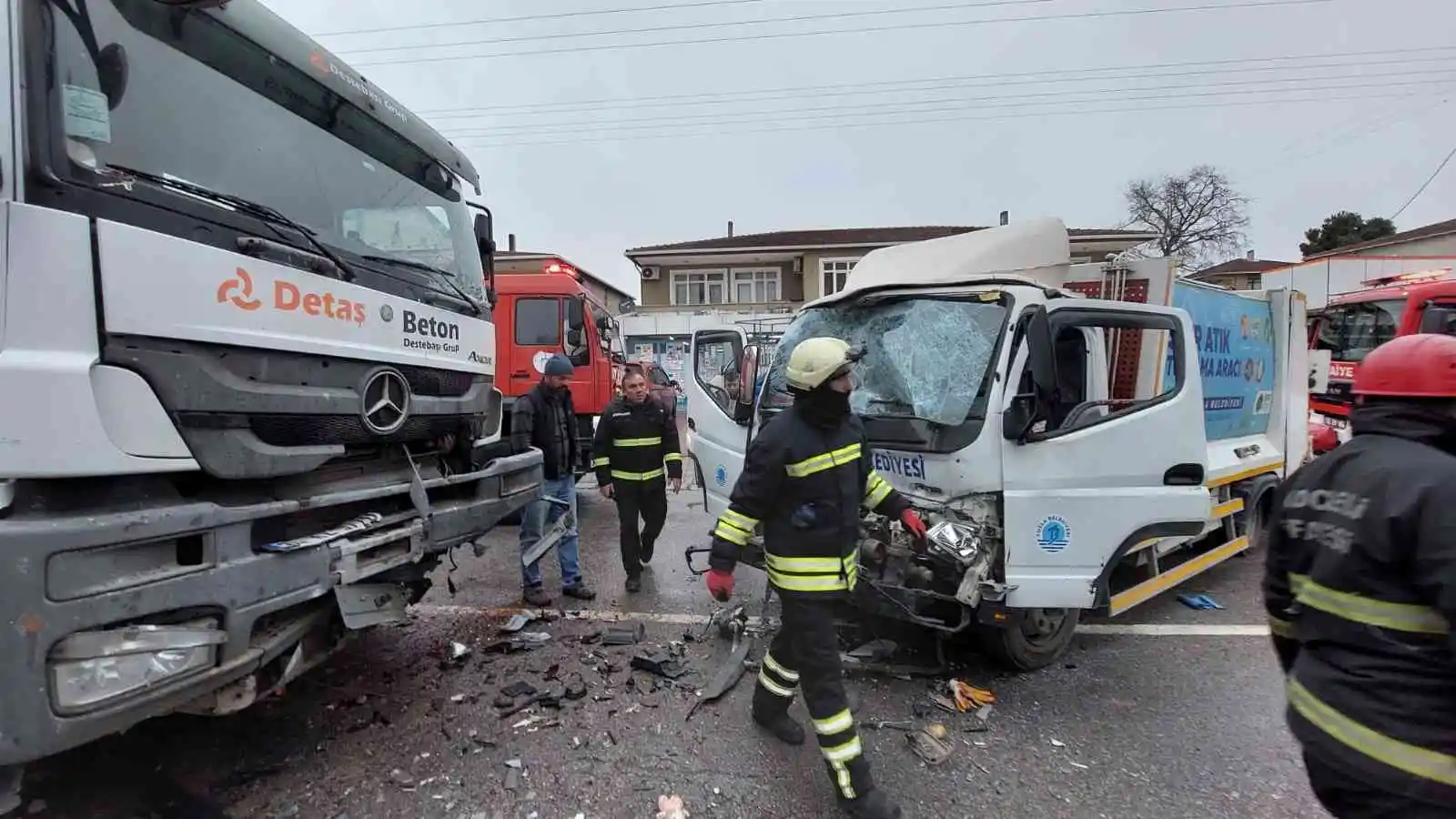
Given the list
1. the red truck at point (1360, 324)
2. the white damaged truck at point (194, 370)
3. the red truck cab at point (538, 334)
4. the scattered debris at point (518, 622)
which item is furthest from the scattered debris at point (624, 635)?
the red truck at point (1360, 324)

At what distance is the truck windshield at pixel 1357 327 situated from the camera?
28.7 ft

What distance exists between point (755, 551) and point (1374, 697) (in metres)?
2.62

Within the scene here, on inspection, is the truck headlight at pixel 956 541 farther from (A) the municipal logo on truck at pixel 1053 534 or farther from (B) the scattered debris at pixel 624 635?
(B) the scattered debris at pixel 624 635

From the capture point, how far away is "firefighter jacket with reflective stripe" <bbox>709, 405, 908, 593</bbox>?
2707mm

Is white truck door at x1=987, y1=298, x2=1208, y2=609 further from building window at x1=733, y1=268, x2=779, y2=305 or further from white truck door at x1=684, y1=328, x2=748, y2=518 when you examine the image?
building window at x1=733, y1=268, x2=779, y2=305

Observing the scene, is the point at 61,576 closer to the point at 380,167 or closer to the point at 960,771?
the point at 380,167

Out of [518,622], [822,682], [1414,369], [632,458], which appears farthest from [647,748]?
[1414,369]

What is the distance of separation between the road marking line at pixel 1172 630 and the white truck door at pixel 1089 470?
1.06 metres

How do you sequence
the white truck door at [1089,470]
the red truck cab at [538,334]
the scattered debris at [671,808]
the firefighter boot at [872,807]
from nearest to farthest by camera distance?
the firefighter boot at [872,807] → the scattered debris at [671,808] → the white truck door at [1089,470] → the red truck cab at [538,334]

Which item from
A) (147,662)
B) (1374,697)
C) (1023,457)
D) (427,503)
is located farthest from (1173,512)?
(147,662)

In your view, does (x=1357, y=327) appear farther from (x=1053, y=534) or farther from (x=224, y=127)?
(x=224, y=127)

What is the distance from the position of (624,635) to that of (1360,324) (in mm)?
10926

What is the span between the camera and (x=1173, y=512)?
3441mm

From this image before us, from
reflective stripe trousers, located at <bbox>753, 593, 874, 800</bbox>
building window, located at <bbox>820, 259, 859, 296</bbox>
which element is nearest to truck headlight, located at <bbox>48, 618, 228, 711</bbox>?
reflective stripe trousers, located at <bbox>753, 593, 874, 800</bbox>
